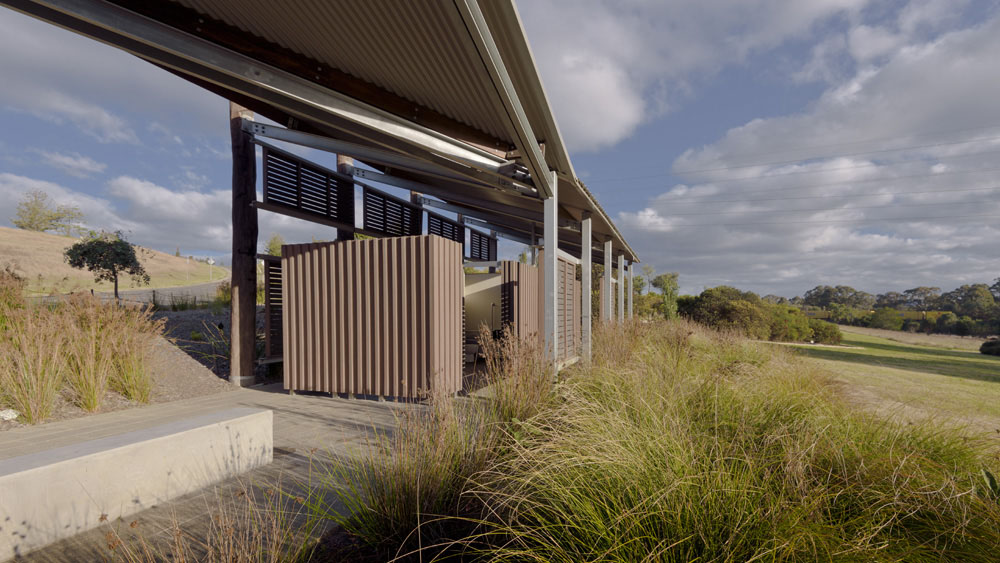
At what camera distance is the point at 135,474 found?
7.70 ft

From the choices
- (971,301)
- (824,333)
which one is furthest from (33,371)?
(971,301)

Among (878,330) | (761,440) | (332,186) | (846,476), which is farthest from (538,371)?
(878,330)

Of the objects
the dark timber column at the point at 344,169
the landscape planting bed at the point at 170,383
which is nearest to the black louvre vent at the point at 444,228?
the dark timber column at the point at 344,169

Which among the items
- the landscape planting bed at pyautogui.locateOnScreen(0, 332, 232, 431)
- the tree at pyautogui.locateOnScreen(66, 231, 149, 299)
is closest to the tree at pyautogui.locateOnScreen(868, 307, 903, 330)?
the landscape planting bed at pyautogui.locateOnScreen(0, 332, 232, 431)

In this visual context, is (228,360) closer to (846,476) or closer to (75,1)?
(75,1)

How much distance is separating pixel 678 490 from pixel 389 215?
7.66 m

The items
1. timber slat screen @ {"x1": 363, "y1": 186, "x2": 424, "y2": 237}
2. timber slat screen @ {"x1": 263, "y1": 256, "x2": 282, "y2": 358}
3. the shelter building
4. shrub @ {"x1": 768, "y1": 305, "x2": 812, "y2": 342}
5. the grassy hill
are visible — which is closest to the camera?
the shelter building

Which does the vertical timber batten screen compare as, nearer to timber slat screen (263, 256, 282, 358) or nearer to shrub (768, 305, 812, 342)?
timber slat screen (263, 256, 282, 358)

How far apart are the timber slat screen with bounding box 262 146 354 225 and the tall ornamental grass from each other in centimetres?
465

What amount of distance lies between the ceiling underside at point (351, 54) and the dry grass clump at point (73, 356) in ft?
9.59

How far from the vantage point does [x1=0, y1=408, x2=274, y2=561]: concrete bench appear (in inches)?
77.5

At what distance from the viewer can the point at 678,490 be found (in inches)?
64.2

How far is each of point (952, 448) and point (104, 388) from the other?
6858 millimetres

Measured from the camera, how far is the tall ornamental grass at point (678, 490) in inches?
57.7
